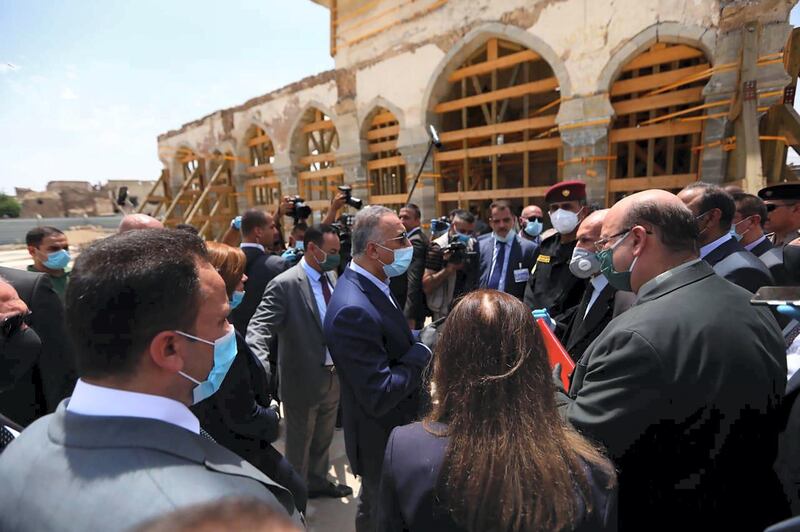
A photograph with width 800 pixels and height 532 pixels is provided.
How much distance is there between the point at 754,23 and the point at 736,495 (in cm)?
623

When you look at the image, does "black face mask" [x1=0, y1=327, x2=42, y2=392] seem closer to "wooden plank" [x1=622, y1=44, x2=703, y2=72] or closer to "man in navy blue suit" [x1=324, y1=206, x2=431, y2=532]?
"man in navy blue suit" [x1=324, y1=206, x2=431, y2=532]

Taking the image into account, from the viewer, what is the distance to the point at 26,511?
64 cm

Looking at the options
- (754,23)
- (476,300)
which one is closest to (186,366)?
(476,300)

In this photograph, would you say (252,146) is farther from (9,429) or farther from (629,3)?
(9,429)

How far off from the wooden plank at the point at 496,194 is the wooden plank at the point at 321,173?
10.5ft

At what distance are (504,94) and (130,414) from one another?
783cm

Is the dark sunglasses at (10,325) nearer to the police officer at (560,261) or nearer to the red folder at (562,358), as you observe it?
the red folder at (562,358)

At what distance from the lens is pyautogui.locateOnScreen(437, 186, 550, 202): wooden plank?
7.05m

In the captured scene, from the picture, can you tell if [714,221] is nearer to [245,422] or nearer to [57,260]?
[245,422]

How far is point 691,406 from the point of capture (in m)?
1.13

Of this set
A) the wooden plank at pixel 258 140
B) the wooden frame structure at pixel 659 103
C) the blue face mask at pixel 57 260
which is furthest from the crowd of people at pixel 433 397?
the wooden plank at pixel 258 140

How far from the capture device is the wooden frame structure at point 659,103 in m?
5.61

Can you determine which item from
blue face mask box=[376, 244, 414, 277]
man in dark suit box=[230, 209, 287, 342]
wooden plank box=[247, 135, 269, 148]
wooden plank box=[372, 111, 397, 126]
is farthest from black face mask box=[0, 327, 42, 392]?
wooden plank box=[247, 135, 269, 148]

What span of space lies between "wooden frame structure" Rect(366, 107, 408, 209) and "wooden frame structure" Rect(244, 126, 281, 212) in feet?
12.4
